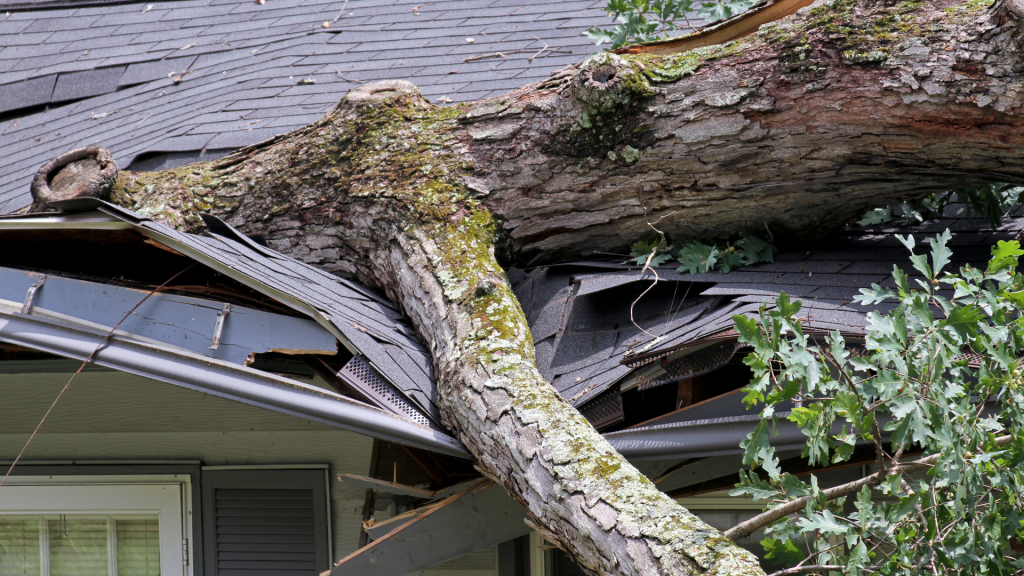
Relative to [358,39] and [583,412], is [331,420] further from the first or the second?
[358,39]

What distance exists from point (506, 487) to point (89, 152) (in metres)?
2.16

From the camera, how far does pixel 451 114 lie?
3129 mm

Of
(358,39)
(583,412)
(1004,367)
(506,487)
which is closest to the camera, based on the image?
(1004,367)

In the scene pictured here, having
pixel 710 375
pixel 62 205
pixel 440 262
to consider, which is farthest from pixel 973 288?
pixel 62 205

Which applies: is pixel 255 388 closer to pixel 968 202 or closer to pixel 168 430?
pixel 168 430

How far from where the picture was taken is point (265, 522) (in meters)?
3.54

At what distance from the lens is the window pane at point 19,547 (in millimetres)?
3807

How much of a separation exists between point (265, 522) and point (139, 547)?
67 cm

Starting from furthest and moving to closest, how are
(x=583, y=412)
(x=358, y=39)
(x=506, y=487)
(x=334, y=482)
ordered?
(x=358, y=39), (x=334, y=482), (x=583, y=412), (x=506, y=487)

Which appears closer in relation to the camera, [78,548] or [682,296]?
[682,296]

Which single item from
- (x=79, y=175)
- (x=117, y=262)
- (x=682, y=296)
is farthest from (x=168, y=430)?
(x=682, y=296)

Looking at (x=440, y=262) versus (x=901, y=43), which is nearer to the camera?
(x=901, y=43)

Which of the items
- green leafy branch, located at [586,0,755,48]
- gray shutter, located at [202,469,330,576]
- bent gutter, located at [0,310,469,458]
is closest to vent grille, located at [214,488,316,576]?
gray shutter, located at [202,469,330,576]

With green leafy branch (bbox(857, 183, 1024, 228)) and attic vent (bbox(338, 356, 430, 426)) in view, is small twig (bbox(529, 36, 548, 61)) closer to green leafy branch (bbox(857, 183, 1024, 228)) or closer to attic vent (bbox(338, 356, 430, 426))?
green leafy branch (bbox(857, 183, 1024, 228))
